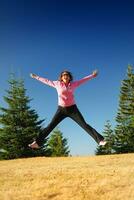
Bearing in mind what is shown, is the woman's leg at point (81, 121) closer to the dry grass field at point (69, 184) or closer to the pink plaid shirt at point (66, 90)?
the pink plaid shirt at point (66, 90)

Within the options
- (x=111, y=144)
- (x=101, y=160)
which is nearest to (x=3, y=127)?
(x=111, y=144)

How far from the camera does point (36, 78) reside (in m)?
11.9

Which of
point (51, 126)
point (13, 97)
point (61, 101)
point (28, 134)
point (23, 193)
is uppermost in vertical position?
point (13, 97)

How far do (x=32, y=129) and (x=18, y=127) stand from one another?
158cm

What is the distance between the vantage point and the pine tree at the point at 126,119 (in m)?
42.1

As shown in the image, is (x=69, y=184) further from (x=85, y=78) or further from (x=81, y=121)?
(x=85, y=78)

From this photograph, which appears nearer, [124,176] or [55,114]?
[55,114]

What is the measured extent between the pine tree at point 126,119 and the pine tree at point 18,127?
30.3 ft

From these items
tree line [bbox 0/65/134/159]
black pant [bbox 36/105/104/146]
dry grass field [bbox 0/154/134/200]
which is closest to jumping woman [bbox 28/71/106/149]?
black pant [bbox 36/105/104/146]

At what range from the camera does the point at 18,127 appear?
3872 centimetres

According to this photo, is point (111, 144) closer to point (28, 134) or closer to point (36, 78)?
point (28, 134)

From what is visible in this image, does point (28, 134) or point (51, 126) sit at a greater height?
point (28, 134)

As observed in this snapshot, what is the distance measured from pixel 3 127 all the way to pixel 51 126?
28195 mm

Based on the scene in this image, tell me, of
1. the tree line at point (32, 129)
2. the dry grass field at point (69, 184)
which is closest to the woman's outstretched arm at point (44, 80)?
the dry grass field at point (69, 184)
